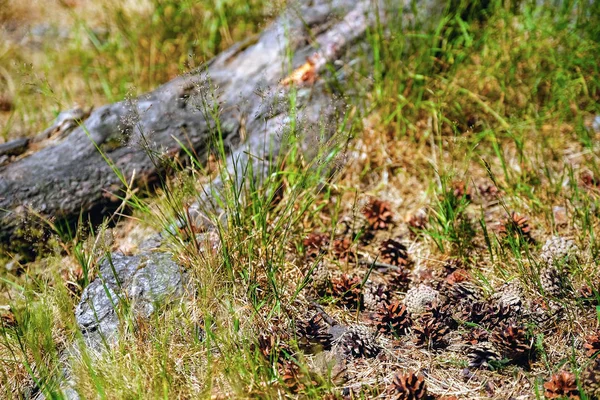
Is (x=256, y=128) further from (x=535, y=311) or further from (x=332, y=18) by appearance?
(x=535, y=311)

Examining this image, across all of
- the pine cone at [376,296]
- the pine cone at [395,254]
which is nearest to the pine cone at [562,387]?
the pine cone at [376,296]

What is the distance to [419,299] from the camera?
2.67 metres

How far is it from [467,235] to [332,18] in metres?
1.92

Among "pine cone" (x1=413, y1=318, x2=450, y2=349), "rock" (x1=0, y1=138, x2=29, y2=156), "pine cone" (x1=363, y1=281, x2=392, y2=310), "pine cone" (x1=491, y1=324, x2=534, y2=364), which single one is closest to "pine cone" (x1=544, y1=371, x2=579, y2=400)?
"pine cone" (x1=491, y1=324, x2=534, y2=364)

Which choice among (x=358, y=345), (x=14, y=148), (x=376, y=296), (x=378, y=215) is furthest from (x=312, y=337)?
(x=14, y=148)

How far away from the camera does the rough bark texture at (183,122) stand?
131 inches

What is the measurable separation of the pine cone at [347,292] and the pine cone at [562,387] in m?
0.93

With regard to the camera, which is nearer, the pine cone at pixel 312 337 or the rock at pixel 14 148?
the pine cone at pixel 312 337

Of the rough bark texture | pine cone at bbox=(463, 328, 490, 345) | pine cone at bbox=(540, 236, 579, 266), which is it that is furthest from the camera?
the rough bark texture

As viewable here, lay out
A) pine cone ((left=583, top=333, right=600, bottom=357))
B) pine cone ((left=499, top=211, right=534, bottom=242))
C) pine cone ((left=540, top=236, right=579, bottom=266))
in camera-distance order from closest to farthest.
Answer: pine cone ((left=583, top=333, right=600, bottom=357)), pine cone ((left=540, top=236, right=579, bottom=266)), pine cone ((left=499, top=211, right=534, bottom=242))

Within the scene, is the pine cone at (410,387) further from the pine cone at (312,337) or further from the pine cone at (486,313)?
the pine cone at (486,313)

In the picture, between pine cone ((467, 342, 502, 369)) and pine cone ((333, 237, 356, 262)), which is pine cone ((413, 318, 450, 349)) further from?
pine cone ((333, 237, 356, 262))

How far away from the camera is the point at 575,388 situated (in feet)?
6.81

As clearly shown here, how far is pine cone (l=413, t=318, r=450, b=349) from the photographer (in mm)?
2459
